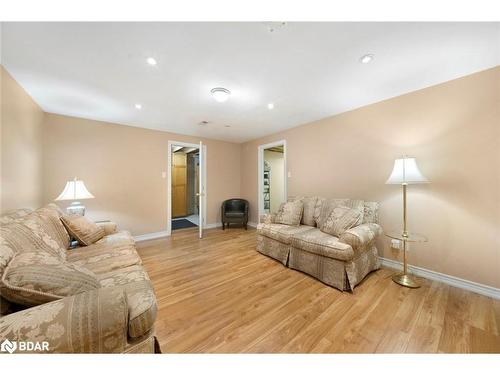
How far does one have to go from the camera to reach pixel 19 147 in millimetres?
2059

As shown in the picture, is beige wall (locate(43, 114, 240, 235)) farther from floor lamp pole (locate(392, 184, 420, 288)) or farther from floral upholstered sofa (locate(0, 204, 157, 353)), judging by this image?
floor lamp pole (locate(392, 184, 420, 288))

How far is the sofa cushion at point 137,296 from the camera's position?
887 millimetres

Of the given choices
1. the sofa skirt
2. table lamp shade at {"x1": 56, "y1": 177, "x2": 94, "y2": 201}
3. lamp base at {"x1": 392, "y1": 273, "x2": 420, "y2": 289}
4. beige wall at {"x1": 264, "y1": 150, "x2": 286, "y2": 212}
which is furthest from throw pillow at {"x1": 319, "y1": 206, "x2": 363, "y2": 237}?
table lamp shade at {"x1": 56, "y1": 177, "x2": 94, "y2": 201}

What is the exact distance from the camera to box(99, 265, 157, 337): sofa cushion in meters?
0.89

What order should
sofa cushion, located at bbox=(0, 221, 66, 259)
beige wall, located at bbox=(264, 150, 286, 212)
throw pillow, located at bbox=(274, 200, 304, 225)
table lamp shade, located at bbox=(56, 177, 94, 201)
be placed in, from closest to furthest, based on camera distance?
1. sofa cushion, located at bbox=(0, 221, 66, 259)
2. table lamp shade, located at bbox=(56, 177, 94, 201)
3. throw pillow, located at bbox=(274, 200, 304, 225)
4. beige wall, located at bbox=(264, 150, 286, 212)

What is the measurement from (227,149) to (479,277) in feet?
15.2

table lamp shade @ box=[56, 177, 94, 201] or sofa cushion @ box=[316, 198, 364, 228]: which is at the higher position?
table lamp shade @ box=[56, 177, 94, 201]

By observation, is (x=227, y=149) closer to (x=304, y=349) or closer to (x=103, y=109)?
(x=103, y=109)

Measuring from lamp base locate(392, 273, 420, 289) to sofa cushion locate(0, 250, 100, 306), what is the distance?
110 inches

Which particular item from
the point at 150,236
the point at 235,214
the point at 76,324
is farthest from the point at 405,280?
the point at 150,236

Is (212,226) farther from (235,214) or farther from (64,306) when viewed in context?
(64,306)

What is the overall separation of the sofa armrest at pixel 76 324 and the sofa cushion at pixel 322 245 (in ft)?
6.10
